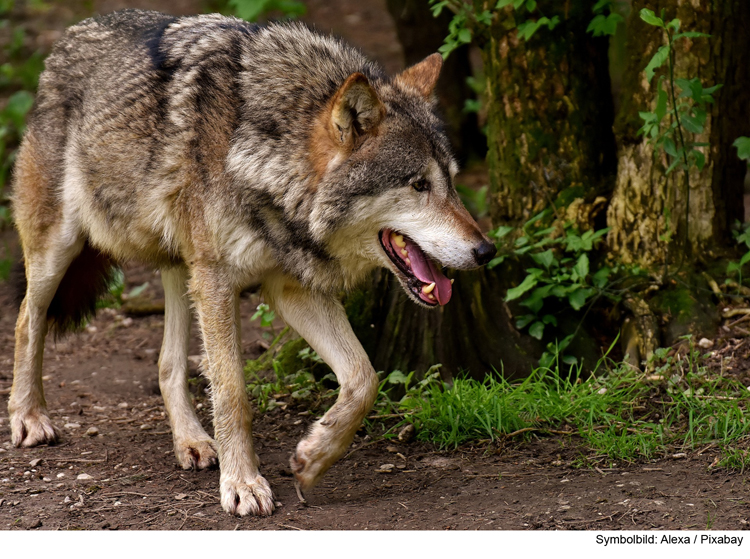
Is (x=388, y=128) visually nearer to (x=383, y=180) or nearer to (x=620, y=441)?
(x=383, y=180)

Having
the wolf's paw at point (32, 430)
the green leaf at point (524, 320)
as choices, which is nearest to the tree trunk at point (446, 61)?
the green leaf at point (524, 320)

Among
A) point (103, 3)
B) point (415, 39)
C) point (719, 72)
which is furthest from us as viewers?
point (103, 3)

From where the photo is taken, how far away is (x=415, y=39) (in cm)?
768

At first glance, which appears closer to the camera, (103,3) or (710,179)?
(710,179)

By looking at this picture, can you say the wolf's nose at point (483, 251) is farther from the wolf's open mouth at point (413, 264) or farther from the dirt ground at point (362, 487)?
the dirt ground at point (362, 487)

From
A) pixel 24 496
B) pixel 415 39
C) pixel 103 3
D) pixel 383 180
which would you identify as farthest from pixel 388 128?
pixel 103 3

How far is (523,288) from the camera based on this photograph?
448cm

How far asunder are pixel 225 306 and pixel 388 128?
1.08 m

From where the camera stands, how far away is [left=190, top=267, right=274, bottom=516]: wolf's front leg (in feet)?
11.7

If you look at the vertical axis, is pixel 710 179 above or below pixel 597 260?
above

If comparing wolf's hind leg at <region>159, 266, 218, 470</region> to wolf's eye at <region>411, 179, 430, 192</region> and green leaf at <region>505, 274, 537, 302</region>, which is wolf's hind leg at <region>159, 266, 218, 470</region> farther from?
green leaf at <region>505, 274, 537, 302</region>

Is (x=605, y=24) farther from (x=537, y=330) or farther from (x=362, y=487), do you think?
(x=362, y=487)

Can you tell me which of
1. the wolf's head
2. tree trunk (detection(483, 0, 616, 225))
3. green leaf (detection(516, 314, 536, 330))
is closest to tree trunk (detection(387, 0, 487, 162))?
tree trunk (detection(483, 0, 616, 225))

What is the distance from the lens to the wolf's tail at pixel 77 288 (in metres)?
4.75
